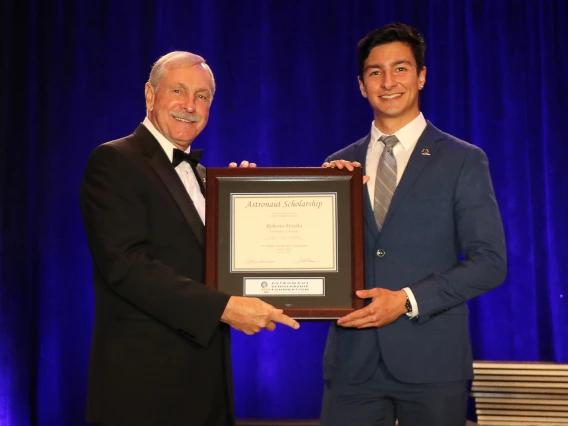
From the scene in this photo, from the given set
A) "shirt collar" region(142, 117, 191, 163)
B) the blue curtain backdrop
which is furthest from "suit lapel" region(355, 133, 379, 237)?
the blue curtain backdrop

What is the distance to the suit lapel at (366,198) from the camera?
2.29 m

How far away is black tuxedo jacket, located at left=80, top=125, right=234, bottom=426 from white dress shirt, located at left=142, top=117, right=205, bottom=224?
0.12m

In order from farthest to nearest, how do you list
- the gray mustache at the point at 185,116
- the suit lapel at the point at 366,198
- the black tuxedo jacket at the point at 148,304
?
the gray mustache at the point at 185,116
the suit lapel at the point at 366,198
the black tuxedo jacket at the point at 148,304

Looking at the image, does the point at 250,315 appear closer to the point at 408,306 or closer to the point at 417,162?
the point at 408,306

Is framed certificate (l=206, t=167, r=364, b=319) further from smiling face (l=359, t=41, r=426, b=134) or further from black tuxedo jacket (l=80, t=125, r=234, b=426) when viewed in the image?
smiling face (l=359, t=41, r=426, b=134)

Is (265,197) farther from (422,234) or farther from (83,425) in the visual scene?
(83,425)

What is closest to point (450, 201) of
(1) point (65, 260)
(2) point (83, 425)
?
(1) point (65, 260)

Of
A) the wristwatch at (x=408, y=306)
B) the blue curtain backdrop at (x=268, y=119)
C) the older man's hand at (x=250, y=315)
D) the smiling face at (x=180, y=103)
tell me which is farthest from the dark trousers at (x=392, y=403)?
the blue curtain backdrop at (x=268, y=119)

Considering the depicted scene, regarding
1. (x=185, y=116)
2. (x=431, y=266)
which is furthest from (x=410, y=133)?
(x=185, y=116)

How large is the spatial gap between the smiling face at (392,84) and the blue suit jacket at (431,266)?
22cm

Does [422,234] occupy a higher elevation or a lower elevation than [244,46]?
lower

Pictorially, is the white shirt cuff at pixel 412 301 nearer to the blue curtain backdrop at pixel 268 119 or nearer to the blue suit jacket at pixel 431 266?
the blue suit jacket at pixel 431 266

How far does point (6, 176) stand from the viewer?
4.30 m

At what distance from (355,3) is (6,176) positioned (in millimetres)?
2440
